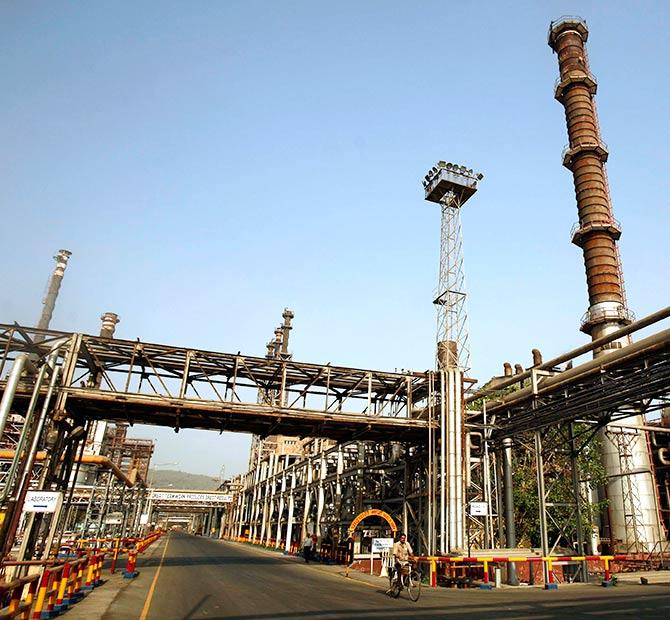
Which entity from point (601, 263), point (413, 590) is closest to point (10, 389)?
point (413, 590)

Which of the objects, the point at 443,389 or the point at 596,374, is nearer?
the point at 596,374

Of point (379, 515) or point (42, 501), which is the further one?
point (379, 515)

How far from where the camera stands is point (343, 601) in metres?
13.2

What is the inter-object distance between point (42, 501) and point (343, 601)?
830 cm

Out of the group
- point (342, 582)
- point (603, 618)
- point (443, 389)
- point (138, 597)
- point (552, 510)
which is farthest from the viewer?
point (552, 510)

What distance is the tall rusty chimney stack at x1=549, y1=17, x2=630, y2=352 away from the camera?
132ft

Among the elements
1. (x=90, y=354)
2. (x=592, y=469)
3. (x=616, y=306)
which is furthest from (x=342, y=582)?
(x=616, y=306)

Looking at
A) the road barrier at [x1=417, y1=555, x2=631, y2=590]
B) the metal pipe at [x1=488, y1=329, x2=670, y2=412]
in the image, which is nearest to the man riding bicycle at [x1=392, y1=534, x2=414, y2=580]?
the road barrier at [x1=417, y1=555, x2=631, y2=590]

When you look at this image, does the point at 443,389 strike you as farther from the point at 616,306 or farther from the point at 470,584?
the point at 616,306

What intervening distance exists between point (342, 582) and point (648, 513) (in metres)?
28.7

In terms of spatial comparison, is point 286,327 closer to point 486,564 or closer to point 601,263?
point 601,263

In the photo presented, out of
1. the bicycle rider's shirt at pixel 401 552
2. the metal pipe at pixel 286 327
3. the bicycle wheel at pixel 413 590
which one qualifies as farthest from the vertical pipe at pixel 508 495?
the metal pipe at pixel 286 327

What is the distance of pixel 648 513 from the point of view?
119ft

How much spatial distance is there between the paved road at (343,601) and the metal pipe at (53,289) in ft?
201
